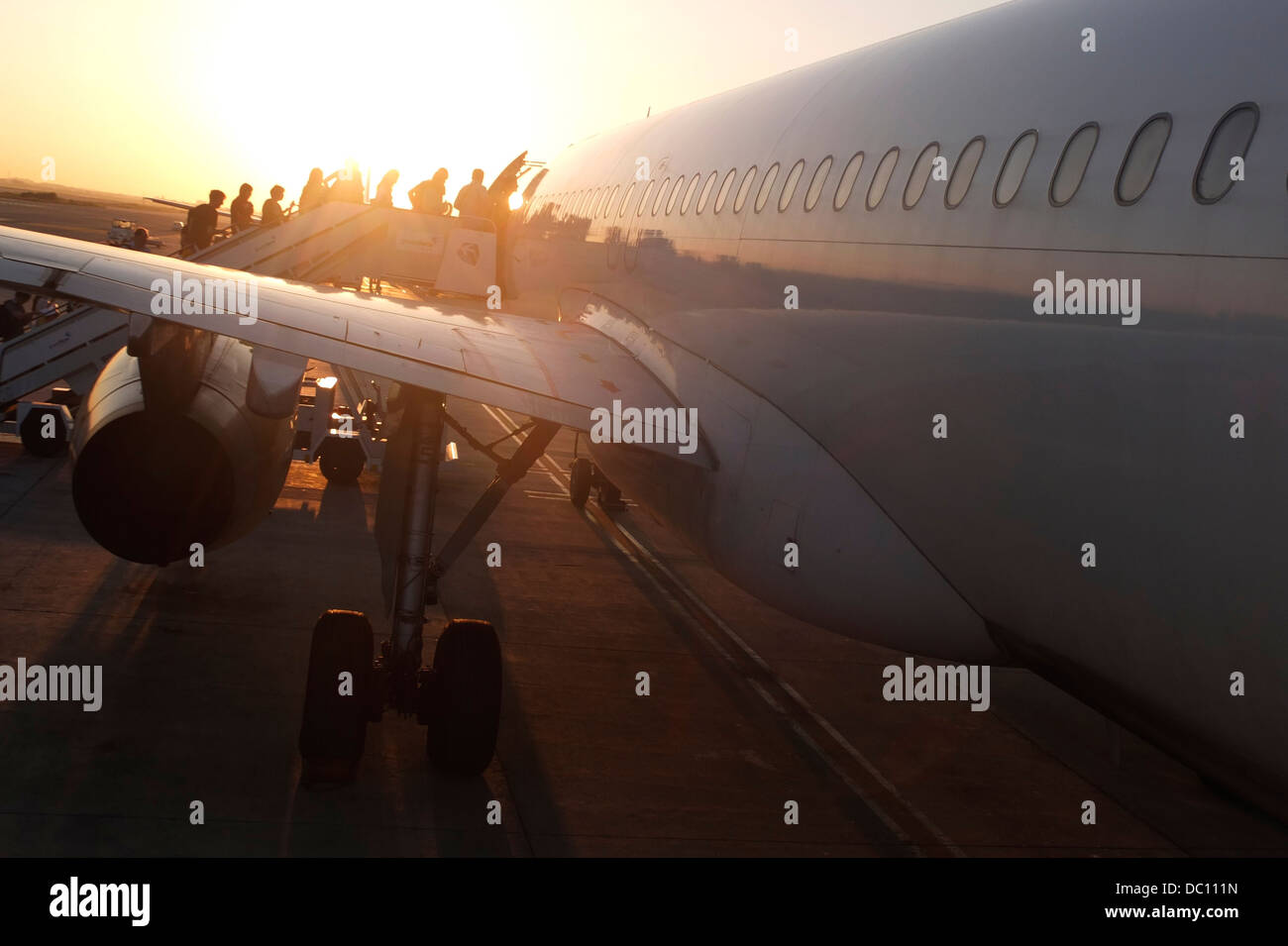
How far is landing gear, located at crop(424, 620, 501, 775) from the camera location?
6910 millimetres

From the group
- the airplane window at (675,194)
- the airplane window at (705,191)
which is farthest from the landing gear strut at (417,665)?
the airplane window at (675,194)

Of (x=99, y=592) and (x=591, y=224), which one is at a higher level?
(x=591, y=224)

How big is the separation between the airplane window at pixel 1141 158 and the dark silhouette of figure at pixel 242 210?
507 inches

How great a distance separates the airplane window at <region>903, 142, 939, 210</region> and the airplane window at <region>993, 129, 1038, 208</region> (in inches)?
23.4

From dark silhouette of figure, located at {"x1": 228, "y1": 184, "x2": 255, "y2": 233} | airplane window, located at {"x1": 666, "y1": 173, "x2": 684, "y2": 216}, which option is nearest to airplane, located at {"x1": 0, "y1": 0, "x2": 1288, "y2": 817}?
airplane window, located at {"x1": 666, "y1": 173, "x2": 684, "y2": 216}

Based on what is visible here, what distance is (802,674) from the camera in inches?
377

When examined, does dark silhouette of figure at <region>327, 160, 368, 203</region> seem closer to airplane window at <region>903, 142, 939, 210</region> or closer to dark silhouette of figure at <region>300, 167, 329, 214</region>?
dark silhouette of figure at <region>300, 167, 329, 214</region>

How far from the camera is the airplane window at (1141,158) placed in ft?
14.0

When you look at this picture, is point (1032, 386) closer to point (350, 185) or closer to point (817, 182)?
point (817, 182)

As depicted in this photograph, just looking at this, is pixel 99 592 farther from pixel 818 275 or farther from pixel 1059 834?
pixel 1059 834

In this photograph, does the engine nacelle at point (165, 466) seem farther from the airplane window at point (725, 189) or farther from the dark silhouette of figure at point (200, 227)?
the dark silhouette of figure at point (200, 227)
